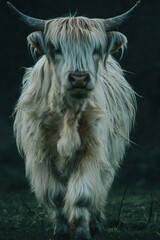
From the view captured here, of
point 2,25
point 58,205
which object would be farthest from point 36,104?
point 2,25

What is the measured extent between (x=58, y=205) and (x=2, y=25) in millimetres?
9954

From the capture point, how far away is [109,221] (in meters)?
11.6

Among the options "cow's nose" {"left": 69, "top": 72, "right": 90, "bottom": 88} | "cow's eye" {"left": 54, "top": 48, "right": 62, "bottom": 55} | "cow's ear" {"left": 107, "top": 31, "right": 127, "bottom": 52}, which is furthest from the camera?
"cow's ear" {"left": 107, "top": 31, "right": 127, "bottom": 52}

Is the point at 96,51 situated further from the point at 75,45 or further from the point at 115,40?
the point at 115,40

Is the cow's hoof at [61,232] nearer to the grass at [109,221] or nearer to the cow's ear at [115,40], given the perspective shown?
the grass at [109,221]

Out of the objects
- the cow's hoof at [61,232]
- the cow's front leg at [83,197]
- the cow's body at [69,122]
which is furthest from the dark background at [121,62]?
the cow's front leg at [83,197]

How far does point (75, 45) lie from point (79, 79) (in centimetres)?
44

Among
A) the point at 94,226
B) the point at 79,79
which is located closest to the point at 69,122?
the point at 79,79

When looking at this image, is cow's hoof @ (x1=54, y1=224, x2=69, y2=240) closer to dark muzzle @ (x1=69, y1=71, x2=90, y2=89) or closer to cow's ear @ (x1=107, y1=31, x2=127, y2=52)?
dark muzzle @ (x1=69, y1=71, x2=90, y2=89)

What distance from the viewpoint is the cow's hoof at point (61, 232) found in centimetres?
1048

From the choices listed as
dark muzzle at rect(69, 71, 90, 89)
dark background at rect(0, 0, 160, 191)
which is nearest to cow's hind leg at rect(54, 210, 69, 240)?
dark muzzle at rect(69, 71, 90, 89)

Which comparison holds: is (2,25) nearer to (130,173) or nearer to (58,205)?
(130,173)

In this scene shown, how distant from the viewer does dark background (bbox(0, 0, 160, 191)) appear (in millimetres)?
19734

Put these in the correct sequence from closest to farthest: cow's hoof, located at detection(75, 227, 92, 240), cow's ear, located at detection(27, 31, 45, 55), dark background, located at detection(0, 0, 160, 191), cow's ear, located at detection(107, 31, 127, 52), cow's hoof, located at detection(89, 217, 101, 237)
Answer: cow's hoof, located at detection(75, 227, 92, 240), cow's ear, located at detection(27, 31, 45, 55), cow's ear, located at detection(107, 31, 127, 52), cow's hoof, located at detection(89, 217, 101, 237), dark background, located at detection(0, 0, 160, 191)
